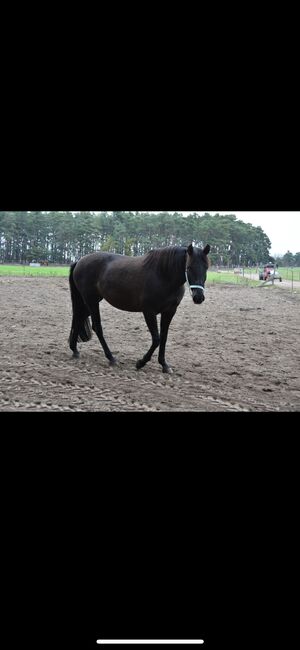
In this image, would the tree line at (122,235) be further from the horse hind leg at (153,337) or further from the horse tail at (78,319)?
the horse hind leg at (153,337)

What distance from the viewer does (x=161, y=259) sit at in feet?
10.8

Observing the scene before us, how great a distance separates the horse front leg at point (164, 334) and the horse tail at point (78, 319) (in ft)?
2.13

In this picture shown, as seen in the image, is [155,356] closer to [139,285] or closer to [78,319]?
[139,285]

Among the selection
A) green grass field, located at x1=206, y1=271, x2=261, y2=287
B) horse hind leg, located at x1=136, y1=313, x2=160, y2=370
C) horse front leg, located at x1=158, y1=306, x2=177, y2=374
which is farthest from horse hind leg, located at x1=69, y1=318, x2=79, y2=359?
green grass field, located at x1=206, y1=271, x2=261, y2=287

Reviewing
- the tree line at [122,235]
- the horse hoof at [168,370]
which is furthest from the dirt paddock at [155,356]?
the tree line at [122,235]

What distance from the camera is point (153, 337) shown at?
3.37 m

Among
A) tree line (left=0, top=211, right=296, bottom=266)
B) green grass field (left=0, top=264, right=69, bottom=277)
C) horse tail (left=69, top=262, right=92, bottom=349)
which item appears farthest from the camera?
horse tail (left=69, top=262, right=92, bottom=349)

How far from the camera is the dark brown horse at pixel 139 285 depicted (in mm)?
3103

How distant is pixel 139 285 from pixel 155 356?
2.03 ft

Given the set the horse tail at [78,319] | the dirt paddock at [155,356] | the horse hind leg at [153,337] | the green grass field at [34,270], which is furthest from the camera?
the horse tail at [78,319]

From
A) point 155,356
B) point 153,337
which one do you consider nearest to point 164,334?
point 153,337

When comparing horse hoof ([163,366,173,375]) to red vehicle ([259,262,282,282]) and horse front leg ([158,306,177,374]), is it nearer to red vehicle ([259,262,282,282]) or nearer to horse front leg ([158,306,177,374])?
horse front leg ([158,306,177,374])

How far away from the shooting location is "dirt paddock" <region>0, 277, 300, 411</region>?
9.98 feet

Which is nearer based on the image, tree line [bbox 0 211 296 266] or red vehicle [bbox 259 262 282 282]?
tree line [bbox 0 211 296 266]
